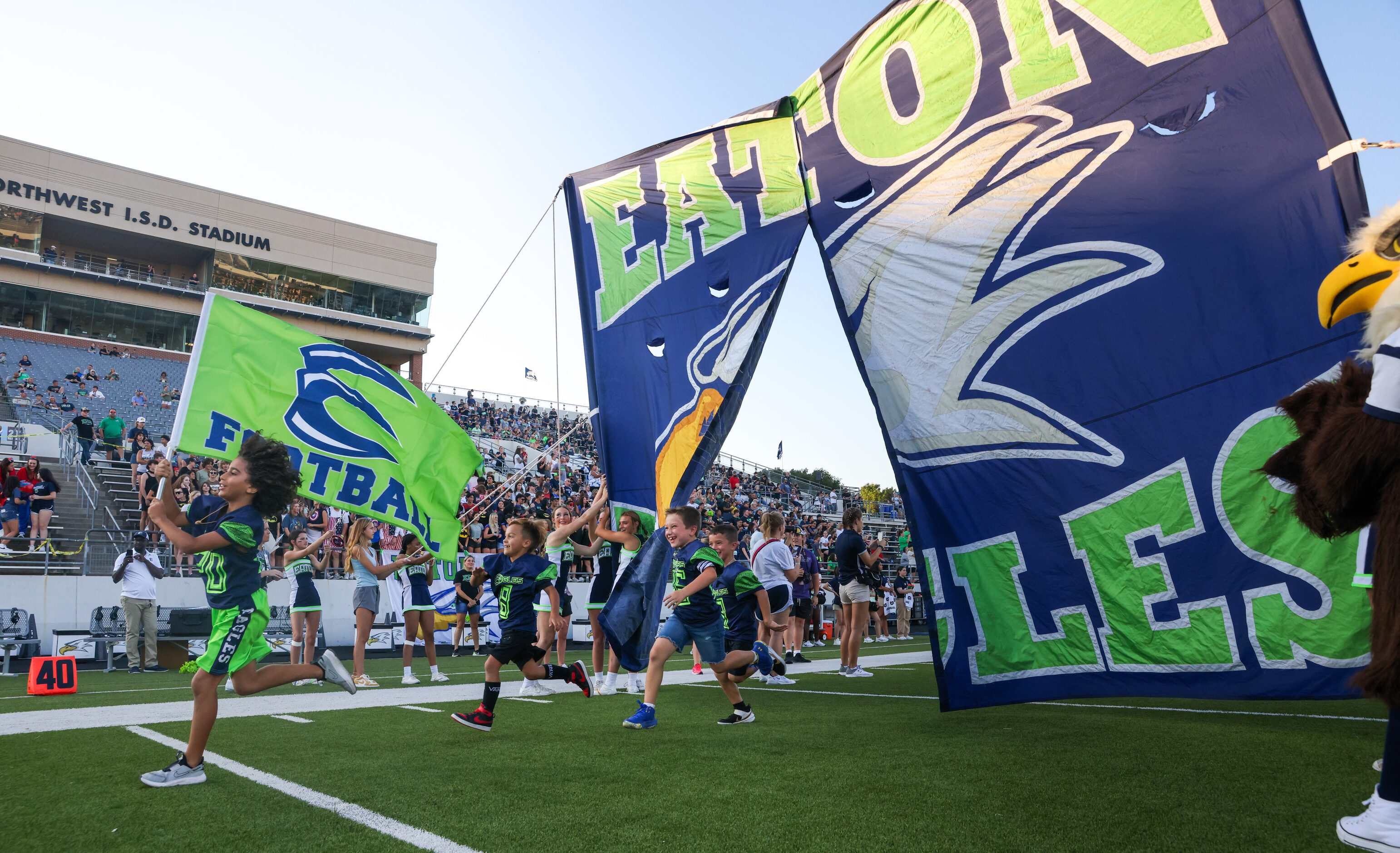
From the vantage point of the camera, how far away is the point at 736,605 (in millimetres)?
8188

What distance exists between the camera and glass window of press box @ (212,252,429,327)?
142 feet

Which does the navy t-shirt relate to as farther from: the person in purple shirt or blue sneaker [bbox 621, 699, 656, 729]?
blue sneaker [bbox 621, 699, 656, 729]

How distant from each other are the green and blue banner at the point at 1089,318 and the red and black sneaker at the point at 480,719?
1.52 meters

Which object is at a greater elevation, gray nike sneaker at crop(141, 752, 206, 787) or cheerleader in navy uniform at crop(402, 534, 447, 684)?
cheerleader in navy uniform at crop(402, 534, 447, 684)

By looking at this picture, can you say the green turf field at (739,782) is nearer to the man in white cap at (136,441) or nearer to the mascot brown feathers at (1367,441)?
the mascot brown feathers at (1367,441)

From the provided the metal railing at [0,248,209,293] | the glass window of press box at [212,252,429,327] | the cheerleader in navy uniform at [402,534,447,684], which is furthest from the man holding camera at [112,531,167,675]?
the glass window of press box at [212,252,429,327]

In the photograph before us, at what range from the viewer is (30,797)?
13.2ft

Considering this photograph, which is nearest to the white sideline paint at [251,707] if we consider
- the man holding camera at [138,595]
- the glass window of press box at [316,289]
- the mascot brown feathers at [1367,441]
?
the man holding camera at [138,595]

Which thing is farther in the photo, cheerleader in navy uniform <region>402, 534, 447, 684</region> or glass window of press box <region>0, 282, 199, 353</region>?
glass window of press box <region>0, 282, 199, 353</region>

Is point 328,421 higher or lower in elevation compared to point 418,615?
higher

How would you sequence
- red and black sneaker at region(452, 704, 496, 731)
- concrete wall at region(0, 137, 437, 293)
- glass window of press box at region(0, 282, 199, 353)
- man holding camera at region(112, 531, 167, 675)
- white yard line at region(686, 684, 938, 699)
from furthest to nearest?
concrete wall at region(0, 137, 437, 293)
glass window of press box at region(0, 282, 199, 353)
man holding camera at region(112, 531, 167, 675)
white yard line at region(686, 684, 938, 699)
red and black sneaker at region(452, 704, 496, 731)

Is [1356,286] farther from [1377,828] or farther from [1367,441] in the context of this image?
[1377,828]

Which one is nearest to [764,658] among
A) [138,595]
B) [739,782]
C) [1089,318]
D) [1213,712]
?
[1213,712]

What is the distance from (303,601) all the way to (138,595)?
158 inches
